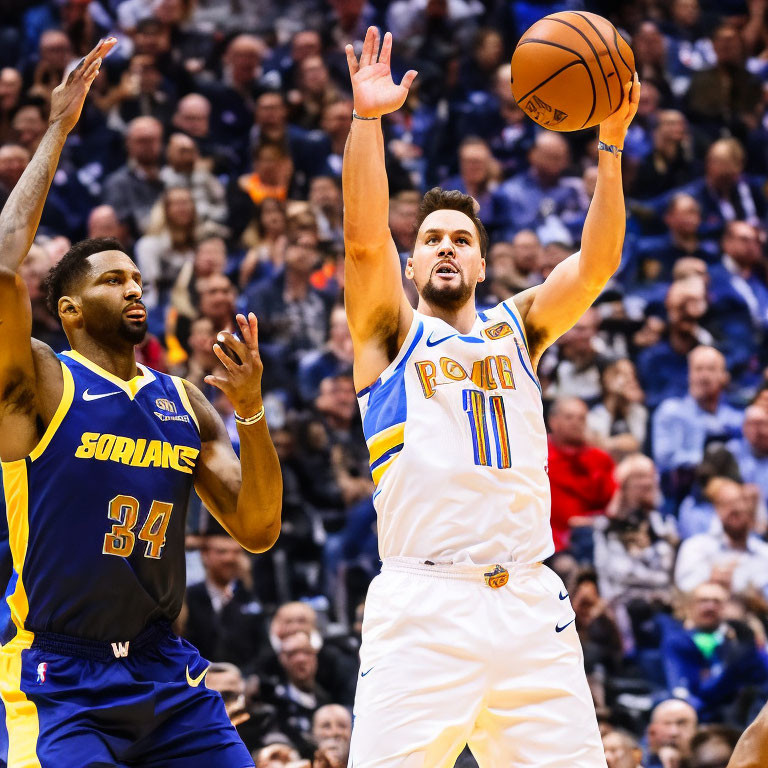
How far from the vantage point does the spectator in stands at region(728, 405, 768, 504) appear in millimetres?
9555

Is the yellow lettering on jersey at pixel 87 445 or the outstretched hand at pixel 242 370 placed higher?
the outstretched hand at pixel 242 370

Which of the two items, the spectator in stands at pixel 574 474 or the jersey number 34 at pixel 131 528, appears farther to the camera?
the spectator in stands at pixel 574 474

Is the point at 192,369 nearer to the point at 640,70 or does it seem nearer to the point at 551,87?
the point at 551,87

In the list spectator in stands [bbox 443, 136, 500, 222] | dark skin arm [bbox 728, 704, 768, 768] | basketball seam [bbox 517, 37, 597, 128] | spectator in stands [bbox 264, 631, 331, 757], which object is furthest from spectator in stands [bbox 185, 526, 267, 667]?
spectator in stands [bbox 443, 136, 500, 222]

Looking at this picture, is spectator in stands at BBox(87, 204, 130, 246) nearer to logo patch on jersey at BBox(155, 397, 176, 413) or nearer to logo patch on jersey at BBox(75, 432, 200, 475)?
logo patch on jersey at BBox(155, 397, 176, 413)

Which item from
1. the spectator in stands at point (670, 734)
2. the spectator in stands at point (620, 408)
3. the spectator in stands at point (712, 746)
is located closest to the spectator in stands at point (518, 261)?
the spectator in stands at point (620, 408)

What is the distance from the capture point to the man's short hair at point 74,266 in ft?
16.7

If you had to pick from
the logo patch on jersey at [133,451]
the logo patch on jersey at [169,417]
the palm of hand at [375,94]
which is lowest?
the logo patch on jersey at [133,451]

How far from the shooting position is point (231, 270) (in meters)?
10.6

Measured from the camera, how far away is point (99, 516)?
462cm

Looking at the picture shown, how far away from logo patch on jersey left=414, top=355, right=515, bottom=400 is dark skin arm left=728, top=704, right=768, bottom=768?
1.61 m

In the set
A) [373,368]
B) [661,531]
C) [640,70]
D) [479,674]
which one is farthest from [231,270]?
[479,674]

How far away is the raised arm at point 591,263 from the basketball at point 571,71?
0.09 meters

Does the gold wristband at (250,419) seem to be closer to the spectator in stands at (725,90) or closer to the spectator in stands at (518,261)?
the spectator in stands at (518,261)
